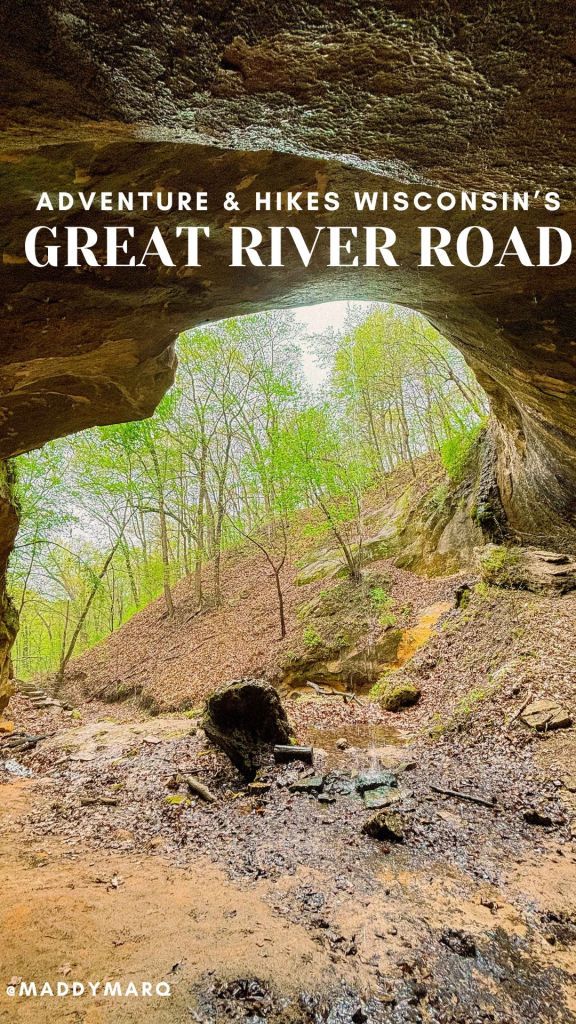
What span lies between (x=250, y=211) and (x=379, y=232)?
141 centimetres

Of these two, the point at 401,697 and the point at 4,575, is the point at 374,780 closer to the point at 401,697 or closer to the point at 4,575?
the point at 401,697

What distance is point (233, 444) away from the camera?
1086 inches

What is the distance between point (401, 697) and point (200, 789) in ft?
17.0

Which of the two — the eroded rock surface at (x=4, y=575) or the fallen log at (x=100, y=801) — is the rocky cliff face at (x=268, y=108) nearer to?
the eroded rock surface at (x=4, y=575)

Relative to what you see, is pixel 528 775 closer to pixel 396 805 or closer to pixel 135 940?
pixel 396 805

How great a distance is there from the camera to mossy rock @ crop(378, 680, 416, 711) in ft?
32.8

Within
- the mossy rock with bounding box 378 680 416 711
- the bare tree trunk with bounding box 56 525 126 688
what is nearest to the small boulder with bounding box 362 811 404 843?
the mossy rock with bounding box 378 680 416 711

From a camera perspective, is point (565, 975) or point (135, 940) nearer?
point (565, 975)

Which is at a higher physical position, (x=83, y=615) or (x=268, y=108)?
(x=268, y=108)

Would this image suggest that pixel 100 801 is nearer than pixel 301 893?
No

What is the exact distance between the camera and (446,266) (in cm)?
500

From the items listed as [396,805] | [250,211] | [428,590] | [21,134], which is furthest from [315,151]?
[428,590]

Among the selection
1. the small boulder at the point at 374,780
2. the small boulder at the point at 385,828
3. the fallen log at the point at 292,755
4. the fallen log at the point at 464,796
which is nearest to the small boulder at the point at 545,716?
the fallen log at the point at 464,796

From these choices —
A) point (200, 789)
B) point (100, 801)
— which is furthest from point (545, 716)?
point (100, 801)
